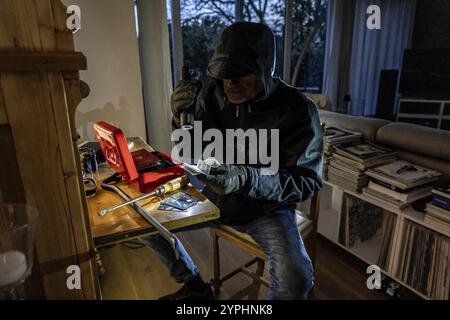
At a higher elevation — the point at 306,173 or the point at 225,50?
the point at 225,50

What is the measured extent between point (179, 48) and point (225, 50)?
167cm

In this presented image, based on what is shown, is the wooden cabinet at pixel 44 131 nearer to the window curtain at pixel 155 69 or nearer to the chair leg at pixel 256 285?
the chair leg at pixel 256 285

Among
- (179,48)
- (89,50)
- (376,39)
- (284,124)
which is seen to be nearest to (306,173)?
(284,124)

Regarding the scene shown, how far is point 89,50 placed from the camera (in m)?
2.00

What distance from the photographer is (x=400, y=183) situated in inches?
57.6

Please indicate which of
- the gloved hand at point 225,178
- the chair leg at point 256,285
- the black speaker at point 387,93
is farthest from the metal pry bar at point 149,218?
the black speaker at point 387,93

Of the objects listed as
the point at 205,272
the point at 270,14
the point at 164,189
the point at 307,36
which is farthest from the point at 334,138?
the point at 307,36

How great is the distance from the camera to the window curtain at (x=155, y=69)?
221 cm

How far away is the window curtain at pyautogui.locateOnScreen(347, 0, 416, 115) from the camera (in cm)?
404

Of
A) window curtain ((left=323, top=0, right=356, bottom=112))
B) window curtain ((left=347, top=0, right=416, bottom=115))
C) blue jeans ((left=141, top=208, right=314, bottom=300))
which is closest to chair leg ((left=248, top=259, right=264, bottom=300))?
blue jeans ((left=141, top=208, right=314, bottom=300))

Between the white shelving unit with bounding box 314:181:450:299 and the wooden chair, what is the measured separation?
376mm

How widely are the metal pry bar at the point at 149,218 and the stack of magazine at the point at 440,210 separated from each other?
1.14 m

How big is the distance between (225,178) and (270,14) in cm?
306
